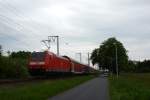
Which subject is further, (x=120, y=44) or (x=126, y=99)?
(x=120, y=44)

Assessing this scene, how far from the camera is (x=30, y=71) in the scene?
5053cm

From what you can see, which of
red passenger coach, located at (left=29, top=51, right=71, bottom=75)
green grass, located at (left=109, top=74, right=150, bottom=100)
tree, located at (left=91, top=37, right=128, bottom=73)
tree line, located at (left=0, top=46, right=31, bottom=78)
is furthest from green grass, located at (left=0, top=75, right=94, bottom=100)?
tree, located at (left=91, top=37, right=128, bottom=73)

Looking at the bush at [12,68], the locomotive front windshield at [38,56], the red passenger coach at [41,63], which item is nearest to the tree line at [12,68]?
the bush at [12,68]

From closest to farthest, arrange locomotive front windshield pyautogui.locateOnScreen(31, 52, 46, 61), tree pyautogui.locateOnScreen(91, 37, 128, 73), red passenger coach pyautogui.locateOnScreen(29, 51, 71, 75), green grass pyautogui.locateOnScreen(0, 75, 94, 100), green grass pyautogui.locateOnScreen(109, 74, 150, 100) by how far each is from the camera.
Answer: green grass pyautogui.locateOnScreen(0, 75, 94, 100), green grass pyautogui.locateOnScreen(109, 74, 150, 100), red passenger coach pyautogui.locateOnScreen(29, 51, 71, 75), locomotive front windshield pyautogui.locateOnScreen(31, 52, 46, 61), tree pyautogui.locateOnScreen(91, 37, 128, 73)

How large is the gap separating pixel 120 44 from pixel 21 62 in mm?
104223

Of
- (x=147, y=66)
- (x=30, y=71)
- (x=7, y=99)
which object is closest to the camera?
(x=7, y=99)

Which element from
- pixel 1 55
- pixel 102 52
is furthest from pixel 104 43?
pixel 1 55

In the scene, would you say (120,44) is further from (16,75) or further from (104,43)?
(16,75)

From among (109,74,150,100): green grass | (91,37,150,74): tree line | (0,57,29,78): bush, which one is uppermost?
(91,37,150,74): tree line

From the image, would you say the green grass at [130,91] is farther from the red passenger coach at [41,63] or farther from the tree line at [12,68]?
the tree line at [12,68]

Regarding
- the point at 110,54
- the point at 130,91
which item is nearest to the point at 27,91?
the point at 130,91

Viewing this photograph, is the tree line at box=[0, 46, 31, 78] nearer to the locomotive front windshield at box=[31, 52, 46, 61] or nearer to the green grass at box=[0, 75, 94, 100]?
the locomotive front windshield at box=[31, 52, 46, 61]

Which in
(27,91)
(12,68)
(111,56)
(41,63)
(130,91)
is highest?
(111,56)

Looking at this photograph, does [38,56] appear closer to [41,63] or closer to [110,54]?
[41,63]
